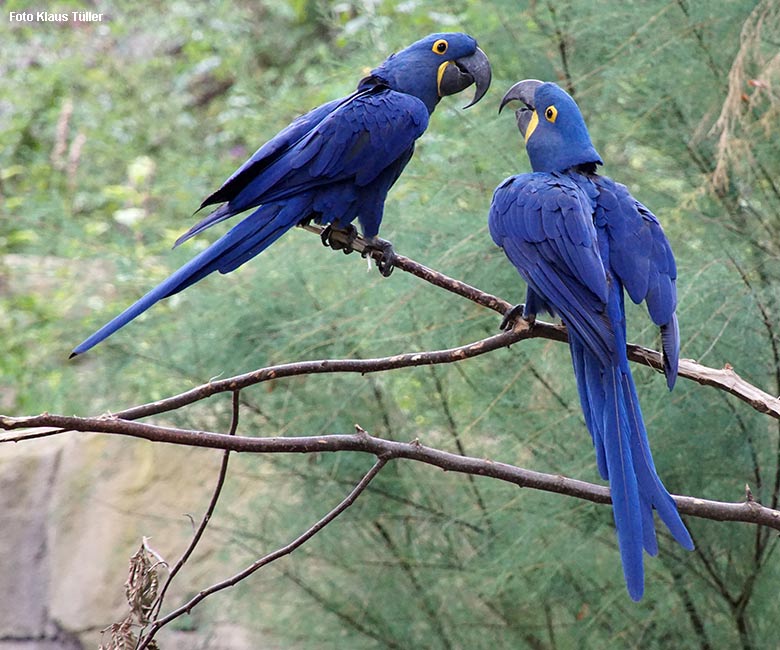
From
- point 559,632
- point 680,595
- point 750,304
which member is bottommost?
point 559,632

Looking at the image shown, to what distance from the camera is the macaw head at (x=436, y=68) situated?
167 centimetres

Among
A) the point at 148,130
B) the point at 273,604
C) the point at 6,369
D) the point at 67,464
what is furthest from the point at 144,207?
the point at 273,604

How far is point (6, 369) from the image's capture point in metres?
3.17

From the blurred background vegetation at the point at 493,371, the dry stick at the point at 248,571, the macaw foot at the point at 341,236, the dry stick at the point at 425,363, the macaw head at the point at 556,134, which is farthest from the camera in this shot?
the blurred background vegetation at the point at 493,371

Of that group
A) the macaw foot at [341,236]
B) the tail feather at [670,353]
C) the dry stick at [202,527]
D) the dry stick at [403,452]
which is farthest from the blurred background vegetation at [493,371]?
the dry stick at [202,527]

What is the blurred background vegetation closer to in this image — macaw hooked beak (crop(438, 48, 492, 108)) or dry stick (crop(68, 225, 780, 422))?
macaw hooked beak (crop(438, 48, 492, 108))

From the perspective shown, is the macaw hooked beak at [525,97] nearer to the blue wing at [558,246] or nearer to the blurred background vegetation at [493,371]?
the blue wing at [558,246]

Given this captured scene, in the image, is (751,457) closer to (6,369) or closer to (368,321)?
(368,321)

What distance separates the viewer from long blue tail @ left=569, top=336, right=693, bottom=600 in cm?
101

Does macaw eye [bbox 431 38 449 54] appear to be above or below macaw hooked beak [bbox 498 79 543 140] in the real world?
above

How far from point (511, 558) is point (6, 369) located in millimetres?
1973

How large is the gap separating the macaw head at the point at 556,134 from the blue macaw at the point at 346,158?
0.20m

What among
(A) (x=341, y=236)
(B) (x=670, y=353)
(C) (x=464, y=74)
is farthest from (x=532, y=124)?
(B) (x=670, y=353)

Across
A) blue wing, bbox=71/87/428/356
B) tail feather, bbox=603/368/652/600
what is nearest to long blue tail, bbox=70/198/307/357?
blue wing, bbox=71/87/428/356
